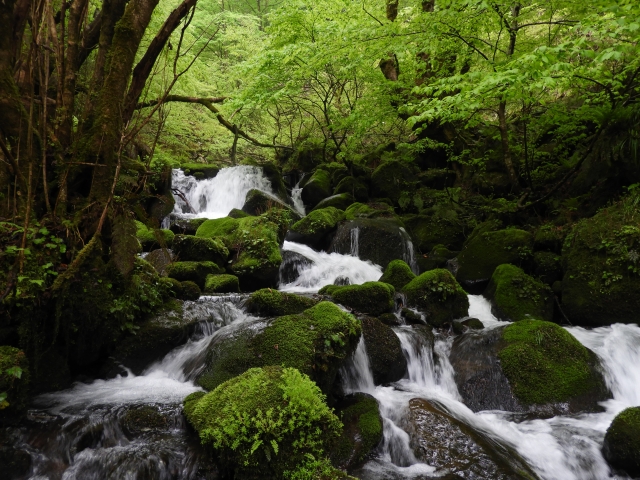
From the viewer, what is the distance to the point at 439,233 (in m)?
11.8

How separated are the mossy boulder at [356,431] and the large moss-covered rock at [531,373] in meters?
1.93

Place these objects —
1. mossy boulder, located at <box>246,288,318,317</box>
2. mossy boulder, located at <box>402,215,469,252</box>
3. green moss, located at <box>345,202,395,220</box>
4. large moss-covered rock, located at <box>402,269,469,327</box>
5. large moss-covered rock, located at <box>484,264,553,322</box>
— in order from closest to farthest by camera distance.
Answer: mossy boulder, located at <box>246,288,318,317</box>, large moss-covered rock, located at <box>402,269,469,327</box>, large moss-covered rock, located at <box>484,264,553,322</box>, mossy boulder, located at <box>402,215,469,252</box>, green moss, located at <box>345,202,395,220</box>

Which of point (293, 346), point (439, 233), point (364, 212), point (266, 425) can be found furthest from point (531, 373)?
point (364, 212)

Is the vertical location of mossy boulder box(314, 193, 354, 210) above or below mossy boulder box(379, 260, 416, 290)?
above

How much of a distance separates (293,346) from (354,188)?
10573 mm

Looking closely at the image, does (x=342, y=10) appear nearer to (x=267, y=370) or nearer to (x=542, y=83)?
(x=542, y=83)

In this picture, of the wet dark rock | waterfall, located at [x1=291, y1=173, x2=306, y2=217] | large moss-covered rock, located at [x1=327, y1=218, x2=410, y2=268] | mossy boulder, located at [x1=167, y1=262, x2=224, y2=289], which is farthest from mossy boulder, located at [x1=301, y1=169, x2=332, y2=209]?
the wet dark rock

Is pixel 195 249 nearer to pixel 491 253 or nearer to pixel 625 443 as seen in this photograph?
pixel 491 253

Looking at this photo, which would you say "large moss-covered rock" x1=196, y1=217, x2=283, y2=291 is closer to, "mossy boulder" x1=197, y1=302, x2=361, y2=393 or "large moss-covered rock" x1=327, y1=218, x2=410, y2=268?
"large moss-covered rock" x1=327, y1=218, x2=410, y2=268

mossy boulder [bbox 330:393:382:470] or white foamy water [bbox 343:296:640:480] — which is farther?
white foamy water [bbox 343:296:640:480]

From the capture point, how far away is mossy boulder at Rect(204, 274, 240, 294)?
7.61m

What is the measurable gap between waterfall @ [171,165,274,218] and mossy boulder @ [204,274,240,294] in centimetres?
731

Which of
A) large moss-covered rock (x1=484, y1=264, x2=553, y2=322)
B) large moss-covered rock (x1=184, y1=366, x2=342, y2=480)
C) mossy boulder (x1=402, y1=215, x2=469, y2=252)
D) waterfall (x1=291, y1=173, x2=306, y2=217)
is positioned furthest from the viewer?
waterfall (x1=291, y1=173, x2=306, y2=217)

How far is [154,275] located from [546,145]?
39.0ft
